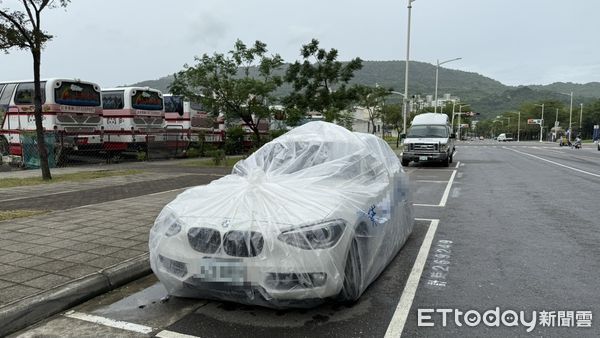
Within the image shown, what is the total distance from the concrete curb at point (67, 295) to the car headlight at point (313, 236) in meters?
2.11

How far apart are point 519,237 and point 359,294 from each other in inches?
141

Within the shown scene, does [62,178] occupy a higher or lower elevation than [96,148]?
lower

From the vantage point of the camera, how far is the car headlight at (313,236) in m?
3.56

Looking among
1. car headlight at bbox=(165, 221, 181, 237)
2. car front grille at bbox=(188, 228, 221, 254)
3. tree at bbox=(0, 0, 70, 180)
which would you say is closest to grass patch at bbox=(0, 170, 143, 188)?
tree at bbox=(0, 0, 70, 180)

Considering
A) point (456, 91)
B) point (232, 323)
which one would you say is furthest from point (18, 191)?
point (456, 91)

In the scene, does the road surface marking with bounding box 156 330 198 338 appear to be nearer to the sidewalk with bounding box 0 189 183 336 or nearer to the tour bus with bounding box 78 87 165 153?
the sidewalk with bounding box 0 189 183 336

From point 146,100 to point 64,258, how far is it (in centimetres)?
1712

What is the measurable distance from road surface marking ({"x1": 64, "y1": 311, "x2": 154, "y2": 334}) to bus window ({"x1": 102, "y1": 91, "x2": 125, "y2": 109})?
58.6 feet

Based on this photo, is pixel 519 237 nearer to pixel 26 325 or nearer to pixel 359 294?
pixel 359 294

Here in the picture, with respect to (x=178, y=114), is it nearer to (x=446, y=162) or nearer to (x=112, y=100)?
(x=112, y=100)

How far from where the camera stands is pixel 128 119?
2011 cm

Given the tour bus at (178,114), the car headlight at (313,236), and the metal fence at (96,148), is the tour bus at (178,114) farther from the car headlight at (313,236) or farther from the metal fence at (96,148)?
the car headlight at (313,236)

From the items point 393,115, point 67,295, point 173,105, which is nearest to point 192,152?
point 173,105

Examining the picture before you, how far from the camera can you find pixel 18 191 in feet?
33.7
